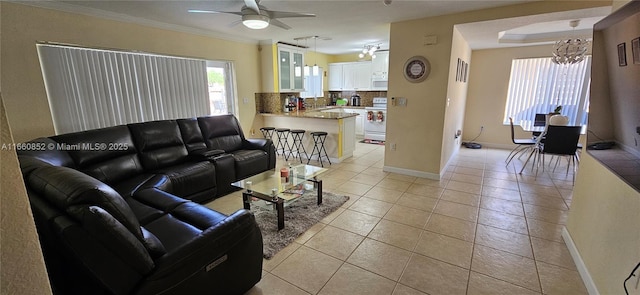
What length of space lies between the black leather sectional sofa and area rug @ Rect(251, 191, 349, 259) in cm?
58

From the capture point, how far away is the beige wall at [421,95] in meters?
3.78

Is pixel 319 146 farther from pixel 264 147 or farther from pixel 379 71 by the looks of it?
pixel 379 71

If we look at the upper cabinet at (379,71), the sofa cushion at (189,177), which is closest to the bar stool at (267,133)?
the sofa cushion at (189,177)

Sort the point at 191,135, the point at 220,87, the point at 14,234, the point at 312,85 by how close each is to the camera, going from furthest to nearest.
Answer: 1. the point at 312,85
2. the point at 220,87
3. the point at 191,135
4. the point at 14,234

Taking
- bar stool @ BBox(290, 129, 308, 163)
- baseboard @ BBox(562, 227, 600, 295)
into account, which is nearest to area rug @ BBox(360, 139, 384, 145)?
bar stool @ BBox(290, 129, 308, 163)

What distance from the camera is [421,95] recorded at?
4.07 metres

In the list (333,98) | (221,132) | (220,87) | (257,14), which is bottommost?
(221,132)

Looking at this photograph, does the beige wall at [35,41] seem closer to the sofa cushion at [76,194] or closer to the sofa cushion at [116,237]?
the sofa cushion at [76,194]

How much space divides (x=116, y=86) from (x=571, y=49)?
663 centimetres

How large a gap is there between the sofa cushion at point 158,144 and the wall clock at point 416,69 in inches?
132

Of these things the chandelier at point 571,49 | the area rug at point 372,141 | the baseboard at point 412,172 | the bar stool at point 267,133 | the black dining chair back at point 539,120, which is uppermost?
the chandelier at point 571,49

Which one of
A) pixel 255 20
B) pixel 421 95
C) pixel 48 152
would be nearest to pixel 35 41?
pixel 48 152

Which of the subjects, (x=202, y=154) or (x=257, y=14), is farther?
(x=202, y=154)

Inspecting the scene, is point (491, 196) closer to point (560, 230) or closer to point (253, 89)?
point (560, 230)
